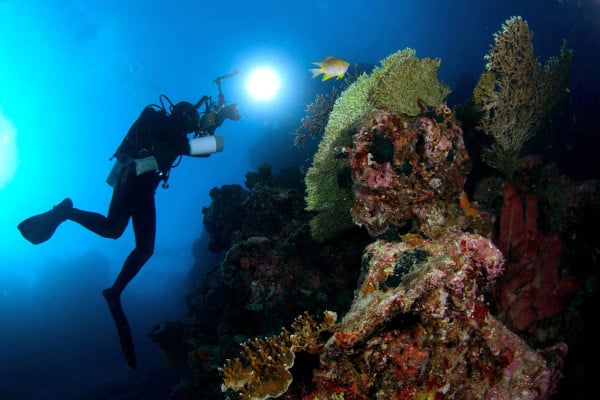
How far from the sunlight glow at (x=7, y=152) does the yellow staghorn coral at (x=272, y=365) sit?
98727mm

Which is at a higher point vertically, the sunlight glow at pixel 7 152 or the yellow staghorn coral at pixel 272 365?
the sunlight glow at pixel 7 152

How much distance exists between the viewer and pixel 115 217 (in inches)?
268

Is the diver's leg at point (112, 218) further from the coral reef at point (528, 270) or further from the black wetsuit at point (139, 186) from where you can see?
the coral reef at point (528, 270)

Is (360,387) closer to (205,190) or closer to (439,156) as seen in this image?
(439,156)

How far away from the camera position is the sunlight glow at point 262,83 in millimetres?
11109

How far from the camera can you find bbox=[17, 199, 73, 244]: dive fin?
21.4 ft

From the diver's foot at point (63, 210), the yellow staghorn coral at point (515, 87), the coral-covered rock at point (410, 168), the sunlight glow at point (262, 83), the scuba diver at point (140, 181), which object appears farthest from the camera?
the sunlight glow at point (262, 83)

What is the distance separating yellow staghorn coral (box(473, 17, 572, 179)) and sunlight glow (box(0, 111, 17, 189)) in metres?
98.8

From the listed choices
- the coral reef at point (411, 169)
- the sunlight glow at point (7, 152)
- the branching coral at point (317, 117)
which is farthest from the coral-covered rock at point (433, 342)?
the sunlight glow at point (7, 152)

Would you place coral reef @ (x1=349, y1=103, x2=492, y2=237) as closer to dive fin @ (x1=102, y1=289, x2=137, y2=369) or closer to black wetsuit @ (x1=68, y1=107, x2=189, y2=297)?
black wetsuit @ (x1=68, y1=107, x2=189, y2=297)

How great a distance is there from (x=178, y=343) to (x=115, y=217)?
4.31 m

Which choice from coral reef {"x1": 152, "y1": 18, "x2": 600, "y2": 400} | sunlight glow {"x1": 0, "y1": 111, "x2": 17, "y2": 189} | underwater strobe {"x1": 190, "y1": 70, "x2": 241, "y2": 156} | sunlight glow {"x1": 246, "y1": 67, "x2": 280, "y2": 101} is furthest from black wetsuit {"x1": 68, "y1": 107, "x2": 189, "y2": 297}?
sunlight glow {"x1": 0, "y1": 111, "x2": 17, "y2": 189}

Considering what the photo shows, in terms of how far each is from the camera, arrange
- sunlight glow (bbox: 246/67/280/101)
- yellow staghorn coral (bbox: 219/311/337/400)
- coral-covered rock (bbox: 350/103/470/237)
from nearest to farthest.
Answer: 1. yellow staghorn coral (bbox: 219/311/337/400)
2. coral-covered rock (bbox: 350/103/470/237)
3. sunlight glow (bbox: 246/67/280/101)

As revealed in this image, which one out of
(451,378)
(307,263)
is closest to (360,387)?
(451,378)
